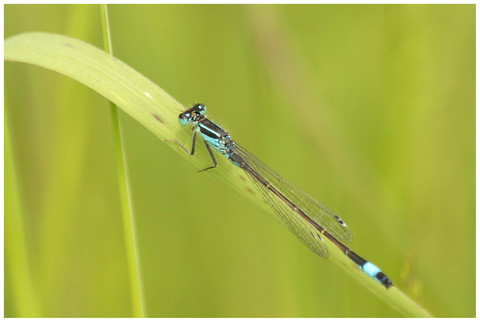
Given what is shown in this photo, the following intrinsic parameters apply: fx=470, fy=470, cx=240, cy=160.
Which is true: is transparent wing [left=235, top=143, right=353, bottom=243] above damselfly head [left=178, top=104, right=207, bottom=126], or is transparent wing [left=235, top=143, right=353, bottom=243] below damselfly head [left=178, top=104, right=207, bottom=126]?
below

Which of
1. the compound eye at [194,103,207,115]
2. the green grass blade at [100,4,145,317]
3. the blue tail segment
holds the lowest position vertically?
the blue tail segment

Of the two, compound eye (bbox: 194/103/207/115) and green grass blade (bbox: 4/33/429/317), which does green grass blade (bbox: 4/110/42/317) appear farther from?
compound eye (bbox: 194/103/207/115)

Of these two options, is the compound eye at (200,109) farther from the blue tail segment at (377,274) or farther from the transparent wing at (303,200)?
the blue tail segment at (377,274)

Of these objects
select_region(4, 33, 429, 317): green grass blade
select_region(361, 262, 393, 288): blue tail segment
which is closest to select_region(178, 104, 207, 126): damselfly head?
select_region(4, 33, 429, 317): green grass blade

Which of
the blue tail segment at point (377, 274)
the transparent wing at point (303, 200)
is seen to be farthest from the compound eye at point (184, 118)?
the blue tail segment at point (377, 274)

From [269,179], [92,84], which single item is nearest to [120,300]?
[269,179]

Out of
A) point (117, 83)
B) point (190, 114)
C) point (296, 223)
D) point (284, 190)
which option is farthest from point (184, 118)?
point (296, 223)

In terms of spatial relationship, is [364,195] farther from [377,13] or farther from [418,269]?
[377,13]
